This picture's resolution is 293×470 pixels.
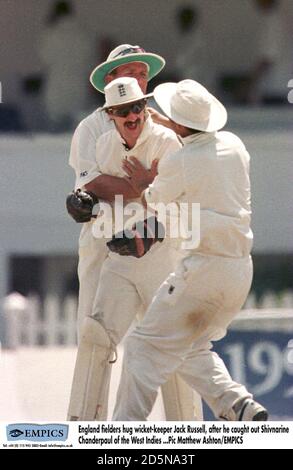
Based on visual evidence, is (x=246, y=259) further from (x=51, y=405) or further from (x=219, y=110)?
(x=51, y=405)

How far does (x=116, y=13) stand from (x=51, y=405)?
1.86m

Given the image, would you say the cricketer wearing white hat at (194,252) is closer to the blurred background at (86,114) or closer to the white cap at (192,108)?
the white cap at (192,108)

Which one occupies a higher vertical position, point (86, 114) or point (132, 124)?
point (86, 114)

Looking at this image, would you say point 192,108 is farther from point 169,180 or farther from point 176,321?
point 176,321

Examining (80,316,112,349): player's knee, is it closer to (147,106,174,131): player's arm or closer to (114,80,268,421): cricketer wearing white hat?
(114,80,268,421): cricketer wearing white hat

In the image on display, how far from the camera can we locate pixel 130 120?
6453 millimetres

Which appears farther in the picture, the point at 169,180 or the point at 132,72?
the point at 132,72

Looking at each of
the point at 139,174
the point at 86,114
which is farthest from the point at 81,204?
the point at 86,114

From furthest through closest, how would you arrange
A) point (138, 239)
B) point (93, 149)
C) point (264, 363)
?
point (264, 363)
point (93, 149)
point (138, 239)

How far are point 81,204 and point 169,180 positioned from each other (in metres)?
0.47

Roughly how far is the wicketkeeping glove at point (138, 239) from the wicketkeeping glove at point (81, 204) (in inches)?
6.3

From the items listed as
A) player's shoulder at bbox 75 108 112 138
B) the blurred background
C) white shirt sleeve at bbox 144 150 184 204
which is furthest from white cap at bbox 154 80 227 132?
the blurred background

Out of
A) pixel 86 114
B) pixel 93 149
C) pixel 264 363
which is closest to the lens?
pixel 93 149

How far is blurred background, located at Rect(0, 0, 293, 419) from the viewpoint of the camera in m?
7.50
